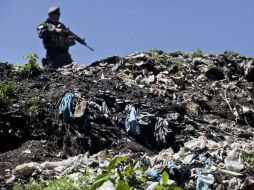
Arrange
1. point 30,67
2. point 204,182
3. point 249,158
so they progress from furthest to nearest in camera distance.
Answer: point 30,67 < point 249,158 < point 204,182

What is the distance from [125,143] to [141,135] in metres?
0.42

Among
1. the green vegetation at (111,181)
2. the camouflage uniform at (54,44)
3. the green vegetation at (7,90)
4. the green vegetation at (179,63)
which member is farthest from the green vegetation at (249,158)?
the camouflage uniform at (54,44)

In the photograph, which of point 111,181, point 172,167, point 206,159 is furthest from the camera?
point 206,159

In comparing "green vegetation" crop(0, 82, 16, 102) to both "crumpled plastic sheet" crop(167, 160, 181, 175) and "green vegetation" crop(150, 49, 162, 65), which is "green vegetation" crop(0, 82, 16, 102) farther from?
"green vegetation" crop(150, 49, 162, 65)

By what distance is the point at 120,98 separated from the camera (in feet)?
26.2

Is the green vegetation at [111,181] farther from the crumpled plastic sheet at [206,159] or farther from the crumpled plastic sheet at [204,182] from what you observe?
the crumpled plastic sheet at [206,159]

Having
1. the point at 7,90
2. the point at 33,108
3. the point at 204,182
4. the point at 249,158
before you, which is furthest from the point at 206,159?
the point at 7,90

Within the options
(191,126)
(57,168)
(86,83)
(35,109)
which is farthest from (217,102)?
(57,168)

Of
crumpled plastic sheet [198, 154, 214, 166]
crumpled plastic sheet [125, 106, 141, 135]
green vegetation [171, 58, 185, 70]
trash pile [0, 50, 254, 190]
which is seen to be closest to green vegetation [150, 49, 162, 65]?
trash pile [0, 50, 254, 190]

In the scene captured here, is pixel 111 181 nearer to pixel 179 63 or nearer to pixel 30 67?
pixel 30 67

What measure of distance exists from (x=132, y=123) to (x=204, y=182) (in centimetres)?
258

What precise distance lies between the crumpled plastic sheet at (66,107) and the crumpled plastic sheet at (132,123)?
0.83 meters

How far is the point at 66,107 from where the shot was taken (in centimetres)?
719

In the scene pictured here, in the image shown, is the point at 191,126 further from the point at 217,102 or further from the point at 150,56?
the point at 150,56
